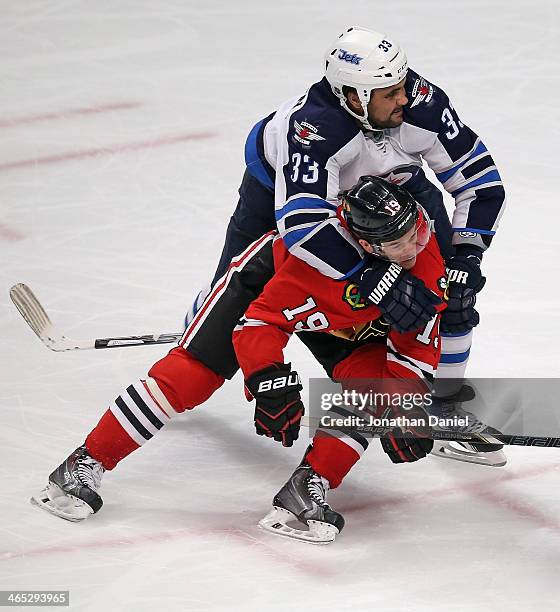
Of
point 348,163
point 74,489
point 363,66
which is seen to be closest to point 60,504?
point 74,489

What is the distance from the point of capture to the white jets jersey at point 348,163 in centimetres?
330

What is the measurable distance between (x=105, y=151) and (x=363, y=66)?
2605 mm

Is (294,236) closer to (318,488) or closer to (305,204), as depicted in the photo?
(305,204)

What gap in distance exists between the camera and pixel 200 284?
4.76 m

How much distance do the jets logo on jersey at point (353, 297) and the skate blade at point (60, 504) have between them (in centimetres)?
86

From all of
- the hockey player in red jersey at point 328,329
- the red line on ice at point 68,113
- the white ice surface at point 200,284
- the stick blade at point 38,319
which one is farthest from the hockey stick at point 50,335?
the red line on ice at point 68,113

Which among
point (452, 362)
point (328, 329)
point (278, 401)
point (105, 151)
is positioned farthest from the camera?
point (105, 151)

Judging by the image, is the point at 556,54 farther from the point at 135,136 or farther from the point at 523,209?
the point at 135,136

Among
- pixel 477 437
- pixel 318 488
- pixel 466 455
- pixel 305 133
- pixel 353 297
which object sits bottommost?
pixel 466 455

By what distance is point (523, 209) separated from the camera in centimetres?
514

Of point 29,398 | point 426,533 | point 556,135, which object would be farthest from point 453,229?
point 556,135

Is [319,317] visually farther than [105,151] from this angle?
No

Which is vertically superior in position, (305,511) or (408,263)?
(408,263)

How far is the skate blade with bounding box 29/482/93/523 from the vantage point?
3432 millimetres
